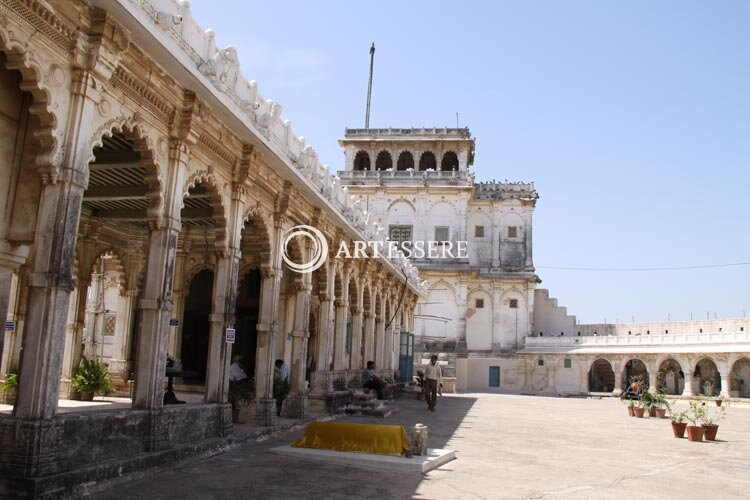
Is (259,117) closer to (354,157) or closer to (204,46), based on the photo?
(204,46)

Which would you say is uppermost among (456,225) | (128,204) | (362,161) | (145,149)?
(362,161)

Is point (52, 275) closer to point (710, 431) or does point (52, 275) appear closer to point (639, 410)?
point (710, 431)

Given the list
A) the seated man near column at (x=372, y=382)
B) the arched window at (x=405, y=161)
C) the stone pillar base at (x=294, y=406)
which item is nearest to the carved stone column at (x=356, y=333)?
the seated man near column at (x=372, y=382)

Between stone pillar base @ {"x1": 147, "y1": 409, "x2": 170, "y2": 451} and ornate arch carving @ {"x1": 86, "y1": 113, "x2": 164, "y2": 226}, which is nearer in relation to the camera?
ornate arch carving @ {"x1": 86, "y1": 113, "x2": 164, "y2": 226}

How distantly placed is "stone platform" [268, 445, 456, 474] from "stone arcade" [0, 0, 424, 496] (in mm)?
1308

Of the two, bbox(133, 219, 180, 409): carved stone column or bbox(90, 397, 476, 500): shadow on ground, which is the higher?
bbox(133, 219, 180, 409): carved stone column

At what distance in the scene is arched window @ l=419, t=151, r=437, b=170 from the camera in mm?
51500

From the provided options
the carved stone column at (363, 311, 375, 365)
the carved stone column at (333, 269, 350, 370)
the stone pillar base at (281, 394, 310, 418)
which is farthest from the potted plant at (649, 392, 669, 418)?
the stone pillar base at (281, 394, 310, 418)


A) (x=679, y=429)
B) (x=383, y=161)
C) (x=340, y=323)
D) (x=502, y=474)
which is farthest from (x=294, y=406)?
(x=383, y=161)

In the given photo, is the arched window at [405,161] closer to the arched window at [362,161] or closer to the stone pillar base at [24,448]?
the arched window at [362,161]

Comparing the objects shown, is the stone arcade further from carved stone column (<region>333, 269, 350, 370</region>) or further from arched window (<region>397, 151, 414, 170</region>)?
arched window (<region>397, 151, 414, 170</region>)

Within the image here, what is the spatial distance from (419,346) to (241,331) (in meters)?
27.5

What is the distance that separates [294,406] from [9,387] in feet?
18.7

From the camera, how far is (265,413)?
13000 millimetres
